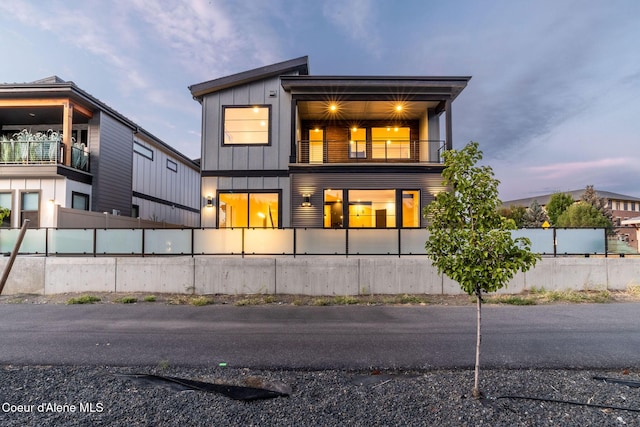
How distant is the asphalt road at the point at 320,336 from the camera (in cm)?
464

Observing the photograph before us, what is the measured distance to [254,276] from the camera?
9703mm

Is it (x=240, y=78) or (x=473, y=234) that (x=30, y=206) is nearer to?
(x=240, y=78)

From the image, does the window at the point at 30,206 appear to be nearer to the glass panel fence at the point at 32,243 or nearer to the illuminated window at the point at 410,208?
the glass panel fence at the point at 32,243

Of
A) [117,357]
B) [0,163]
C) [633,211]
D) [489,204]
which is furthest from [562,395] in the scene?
[633,211]

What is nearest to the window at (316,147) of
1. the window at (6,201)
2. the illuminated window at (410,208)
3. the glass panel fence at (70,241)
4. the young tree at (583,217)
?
the illuminated window at (410,208)

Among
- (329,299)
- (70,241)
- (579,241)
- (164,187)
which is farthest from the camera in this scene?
(164,187)

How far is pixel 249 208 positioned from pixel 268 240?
391 cm

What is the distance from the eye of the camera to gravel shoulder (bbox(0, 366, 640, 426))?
3074 millimetres

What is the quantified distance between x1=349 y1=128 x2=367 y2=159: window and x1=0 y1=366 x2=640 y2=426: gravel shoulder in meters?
12.5

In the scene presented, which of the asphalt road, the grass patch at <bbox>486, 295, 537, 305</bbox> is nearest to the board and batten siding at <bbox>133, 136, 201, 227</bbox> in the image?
the asphalt road

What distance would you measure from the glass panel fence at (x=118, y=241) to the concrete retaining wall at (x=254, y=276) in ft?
1.65

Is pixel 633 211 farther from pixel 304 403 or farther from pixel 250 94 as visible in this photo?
pixel 304 403

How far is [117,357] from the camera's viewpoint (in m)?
4.73

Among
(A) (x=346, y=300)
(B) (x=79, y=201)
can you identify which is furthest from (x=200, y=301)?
(B) (x=79, y=201)
